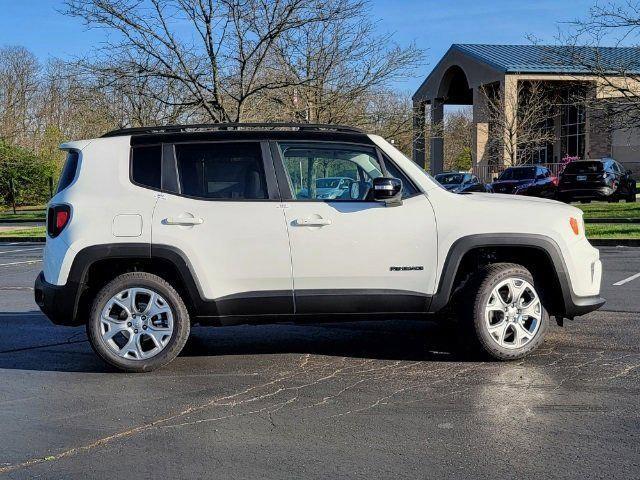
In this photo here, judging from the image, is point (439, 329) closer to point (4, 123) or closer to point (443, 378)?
point (443, 378)

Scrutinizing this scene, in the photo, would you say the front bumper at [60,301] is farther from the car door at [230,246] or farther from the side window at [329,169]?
the side window at [329,169]

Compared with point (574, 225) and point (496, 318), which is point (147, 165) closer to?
point (496, 318)

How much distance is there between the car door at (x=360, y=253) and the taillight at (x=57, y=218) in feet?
5.36

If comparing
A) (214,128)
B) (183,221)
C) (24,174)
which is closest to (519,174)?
(24,174)

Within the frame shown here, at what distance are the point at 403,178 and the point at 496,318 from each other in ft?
4.27

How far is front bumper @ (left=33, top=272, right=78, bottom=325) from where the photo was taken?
594cm

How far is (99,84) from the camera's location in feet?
60.4

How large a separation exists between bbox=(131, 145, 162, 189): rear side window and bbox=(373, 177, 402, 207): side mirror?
168 cm

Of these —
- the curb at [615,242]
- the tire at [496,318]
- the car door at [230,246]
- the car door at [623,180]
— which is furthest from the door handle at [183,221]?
the car door at [623,180]

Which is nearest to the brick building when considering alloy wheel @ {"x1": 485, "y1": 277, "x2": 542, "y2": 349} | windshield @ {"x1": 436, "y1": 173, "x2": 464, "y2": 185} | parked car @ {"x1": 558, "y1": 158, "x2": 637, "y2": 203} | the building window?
the building window

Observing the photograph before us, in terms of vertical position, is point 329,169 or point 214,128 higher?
point 214,128

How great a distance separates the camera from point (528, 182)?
3216cm

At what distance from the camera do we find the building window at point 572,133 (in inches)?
2045

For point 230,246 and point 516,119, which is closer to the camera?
point 230,246
